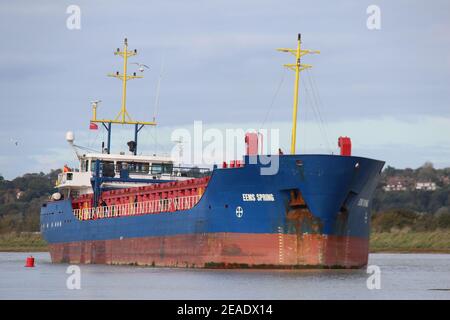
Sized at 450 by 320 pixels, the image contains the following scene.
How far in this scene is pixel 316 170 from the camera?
139ft

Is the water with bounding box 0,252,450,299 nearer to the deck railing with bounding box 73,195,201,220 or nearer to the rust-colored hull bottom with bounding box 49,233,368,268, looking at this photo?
the rust-colored hull bottom with bounding box 49,233,368,268

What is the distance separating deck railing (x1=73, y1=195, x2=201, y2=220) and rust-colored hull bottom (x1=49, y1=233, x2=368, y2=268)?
1.49m

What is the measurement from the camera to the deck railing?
4866 cm

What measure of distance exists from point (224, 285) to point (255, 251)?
19.1 feet

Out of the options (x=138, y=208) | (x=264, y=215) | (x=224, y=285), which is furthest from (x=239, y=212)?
(x=138, y=208)

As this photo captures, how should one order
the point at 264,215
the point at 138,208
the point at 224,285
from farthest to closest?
the point at 138,208 < the point at 264,215 < the point at 224,285

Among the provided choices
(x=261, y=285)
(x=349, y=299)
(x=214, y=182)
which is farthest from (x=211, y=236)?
(x=349, y=299)

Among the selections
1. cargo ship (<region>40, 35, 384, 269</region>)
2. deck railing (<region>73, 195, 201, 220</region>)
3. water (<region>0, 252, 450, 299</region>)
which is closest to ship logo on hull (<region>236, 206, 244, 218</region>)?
cargo ship (<region>40, 35, 384, 269</region>)

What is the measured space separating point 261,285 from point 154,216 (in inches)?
535

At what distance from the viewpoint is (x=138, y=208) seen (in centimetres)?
5306

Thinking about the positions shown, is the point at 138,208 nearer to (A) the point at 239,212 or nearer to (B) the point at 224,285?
(A) the point at 239,212

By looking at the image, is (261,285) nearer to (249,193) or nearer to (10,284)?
(249,193)

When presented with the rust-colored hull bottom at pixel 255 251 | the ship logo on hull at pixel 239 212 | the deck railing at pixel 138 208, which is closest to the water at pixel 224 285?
the rust-colored hull bottom at pixel 255 251

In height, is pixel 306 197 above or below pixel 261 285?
above
